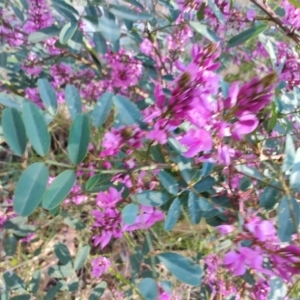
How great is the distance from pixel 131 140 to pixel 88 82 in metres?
0.97

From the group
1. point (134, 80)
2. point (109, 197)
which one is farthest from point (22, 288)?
point (134, 80)

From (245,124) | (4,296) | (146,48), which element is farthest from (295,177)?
(146,48)

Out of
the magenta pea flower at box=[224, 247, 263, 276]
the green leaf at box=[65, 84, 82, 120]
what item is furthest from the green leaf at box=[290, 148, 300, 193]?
the green leaf at box=[65, 84, 82, 120]

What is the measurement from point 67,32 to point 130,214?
496 millimetres

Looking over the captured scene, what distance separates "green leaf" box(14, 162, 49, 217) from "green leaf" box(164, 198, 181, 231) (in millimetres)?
226

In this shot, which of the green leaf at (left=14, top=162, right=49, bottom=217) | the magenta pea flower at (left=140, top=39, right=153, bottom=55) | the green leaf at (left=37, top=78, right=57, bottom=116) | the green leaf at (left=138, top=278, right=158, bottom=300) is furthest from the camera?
the magenta pea flower at (left=140, top=39, right=153, bottom=55)

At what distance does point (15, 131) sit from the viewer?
2.06ft

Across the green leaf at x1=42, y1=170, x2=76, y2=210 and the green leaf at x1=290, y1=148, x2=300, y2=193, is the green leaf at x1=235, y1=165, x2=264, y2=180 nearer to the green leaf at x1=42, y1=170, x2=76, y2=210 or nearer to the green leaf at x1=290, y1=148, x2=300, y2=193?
the green leaf at x1=290, y1=148, x2=300, y2=193

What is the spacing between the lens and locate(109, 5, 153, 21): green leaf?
37.6 inches

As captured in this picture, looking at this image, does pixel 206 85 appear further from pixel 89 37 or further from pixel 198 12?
pixel 89 37

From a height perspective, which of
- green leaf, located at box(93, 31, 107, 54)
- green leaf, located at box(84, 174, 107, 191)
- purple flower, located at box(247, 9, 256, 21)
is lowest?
green leaf, located at box(84, 174, 107, 191)

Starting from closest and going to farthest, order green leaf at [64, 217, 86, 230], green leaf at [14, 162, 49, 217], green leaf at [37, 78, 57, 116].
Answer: green leaf at [14, 162, 49, 217] < green leaf at [37, 78, 57, 116] < green leaf at [64, 217, 86, 230]

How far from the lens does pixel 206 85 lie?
1.98 feet

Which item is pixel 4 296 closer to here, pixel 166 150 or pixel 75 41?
pixel 166 150
